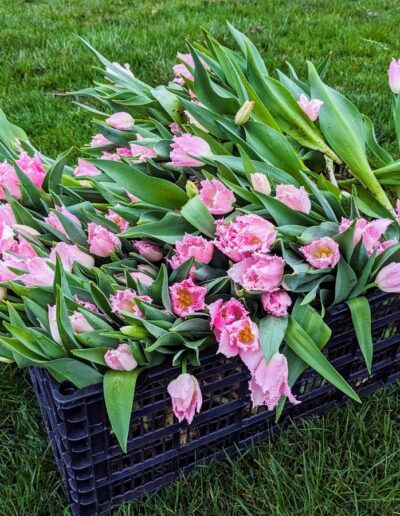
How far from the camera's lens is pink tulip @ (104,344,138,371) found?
0.98m

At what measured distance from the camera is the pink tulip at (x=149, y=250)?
1174 mm

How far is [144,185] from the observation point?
119 cm

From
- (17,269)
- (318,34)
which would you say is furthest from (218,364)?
(318,34)

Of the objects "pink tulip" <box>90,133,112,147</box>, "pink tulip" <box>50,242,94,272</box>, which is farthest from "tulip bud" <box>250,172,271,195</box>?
"pink tulip" <box>90,133,112,147</box>

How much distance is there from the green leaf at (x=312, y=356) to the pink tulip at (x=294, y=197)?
20 centimetres

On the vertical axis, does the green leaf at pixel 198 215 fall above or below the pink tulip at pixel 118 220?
above

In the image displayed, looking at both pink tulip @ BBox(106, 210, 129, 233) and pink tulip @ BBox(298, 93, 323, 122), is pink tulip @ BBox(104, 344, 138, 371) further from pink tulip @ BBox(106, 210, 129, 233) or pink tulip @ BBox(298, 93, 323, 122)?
pink tulip @ BBox(298, 93, 323, 122)

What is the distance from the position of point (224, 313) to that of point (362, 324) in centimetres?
24

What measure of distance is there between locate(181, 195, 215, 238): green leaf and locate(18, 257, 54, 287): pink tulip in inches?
9.6

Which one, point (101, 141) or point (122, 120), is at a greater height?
point (122, 120)

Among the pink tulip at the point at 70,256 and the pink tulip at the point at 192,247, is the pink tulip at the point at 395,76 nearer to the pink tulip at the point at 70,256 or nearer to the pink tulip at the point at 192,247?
the pink tulip at the point at 192,247

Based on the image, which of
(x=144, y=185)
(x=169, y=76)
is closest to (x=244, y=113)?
(x=144, y=185)

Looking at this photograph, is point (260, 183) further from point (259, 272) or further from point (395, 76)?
point (395, 76)

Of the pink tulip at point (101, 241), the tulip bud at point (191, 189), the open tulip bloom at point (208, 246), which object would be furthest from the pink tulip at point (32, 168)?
the tulip bud at point (191, 189)
